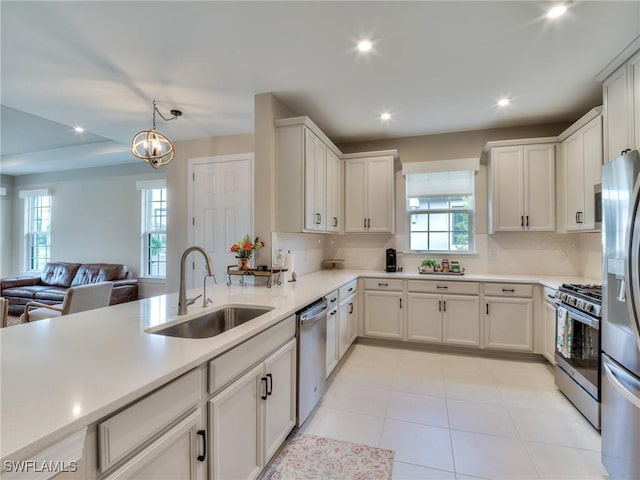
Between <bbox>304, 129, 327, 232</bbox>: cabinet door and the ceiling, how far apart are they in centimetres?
43

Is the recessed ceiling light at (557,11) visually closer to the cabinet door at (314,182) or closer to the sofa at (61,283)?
the cabinet door at (314,182)

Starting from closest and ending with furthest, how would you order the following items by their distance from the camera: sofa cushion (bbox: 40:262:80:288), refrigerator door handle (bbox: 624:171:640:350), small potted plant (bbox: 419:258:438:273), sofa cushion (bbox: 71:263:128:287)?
1. refrigerator door handle (bbox: 624:171:640:350)
2. small potted plant (bbox: 419:258:438:273)
3. sofa cushion (bbox: 71:263:128:287)
4. sofa cushion (bbox: 40:262:80:288)

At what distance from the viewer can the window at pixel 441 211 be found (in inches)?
162

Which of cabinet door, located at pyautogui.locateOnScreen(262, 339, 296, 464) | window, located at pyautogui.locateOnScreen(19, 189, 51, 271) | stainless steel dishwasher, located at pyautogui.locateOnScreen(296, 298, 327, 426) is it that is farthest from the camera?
window, located at pyautogui.locateOnScreen(19, 189, 51, 271)

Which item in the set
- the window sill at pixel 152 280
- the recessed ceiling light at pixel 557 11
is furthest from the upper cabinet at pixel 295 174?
the window sill at pixel 152 280

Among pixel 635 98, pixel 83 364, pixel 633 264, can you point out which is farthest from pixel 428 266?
pixel 83 364

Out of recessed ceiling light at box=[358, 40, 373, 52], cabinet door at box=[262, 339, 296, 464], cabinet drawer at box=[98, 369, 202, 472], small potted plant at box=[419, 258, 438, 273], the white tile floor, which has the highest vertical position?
recessed ceiling light at box=[358, 40, 373, 52]

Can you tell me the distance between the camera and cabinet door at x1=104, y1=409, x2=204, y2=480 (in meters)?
0.95

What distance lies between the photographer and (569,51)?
231 cm

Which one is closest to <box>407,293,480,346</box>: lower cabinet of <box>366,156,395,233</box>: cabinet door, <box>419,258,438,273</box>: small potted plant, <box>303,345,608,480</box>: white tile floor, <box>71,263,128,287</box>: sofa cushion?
<box>303,345,608,480</box>: white tile floor

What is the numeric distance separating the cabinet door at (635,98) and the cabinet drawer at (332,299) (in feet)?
8.31

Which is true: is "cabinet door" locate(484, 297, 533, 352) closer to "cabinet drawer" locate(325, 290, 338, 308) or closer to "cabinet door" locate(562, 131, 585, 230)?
"cabinet door" locate(562, 131, 585, 230)

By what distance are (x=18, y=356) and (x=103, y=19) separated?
207 centimetres

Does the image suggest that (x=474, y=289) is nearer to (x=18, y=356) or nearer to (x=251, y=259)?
(x=251, y=259)
